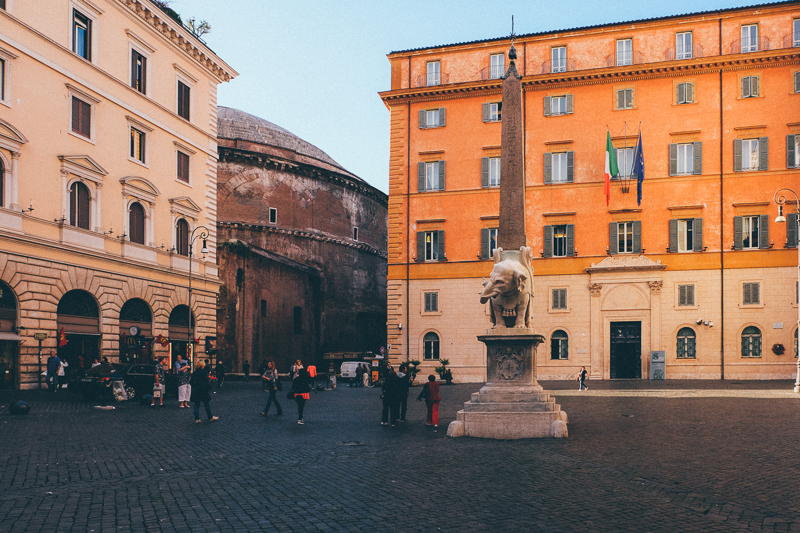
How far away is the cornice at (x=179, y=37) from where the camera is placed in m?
30.9

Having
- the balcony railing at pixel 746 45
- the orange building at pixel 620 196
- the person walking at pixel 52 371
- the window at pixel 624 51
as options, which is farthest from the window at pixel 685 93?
the person walking at pixel 52 371

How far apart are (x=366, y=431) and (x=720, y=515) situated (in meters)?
8.64

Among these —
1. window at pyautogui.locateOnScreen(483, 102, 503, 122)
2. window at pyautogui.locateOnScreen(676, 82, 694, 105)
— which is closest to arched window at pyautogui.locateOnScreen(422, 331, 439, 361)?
window at pyautogui.locateOnScreen(483, 102, 503, 122)

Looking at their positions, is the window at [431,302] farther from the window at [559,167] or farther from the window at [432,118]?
the window at [432,118]

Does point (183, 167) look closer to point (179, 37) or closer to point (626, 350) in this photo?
point (179, 37)

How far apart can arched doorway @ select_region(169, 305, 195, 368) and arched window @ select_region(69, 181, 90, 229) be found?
6773mm

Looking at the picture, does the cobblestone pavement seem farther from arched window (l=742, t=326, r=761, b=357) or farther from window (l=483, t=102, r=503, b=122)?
window (l=483, t=102, r=503, b=122)

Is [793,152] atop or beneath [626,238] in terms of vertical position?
atop

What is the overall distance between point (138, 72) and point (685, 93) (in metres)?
25.2

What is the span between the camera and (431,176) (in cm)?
3872

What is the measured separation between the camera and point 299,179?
2180 inches

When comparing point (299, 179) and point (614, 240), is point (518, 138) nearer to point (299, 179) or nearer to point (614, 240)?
point (614, 240)

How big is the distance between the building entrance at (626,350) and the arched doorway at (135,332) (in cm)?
2122

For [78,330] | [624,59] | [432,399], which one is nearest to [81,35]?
[78,330]
